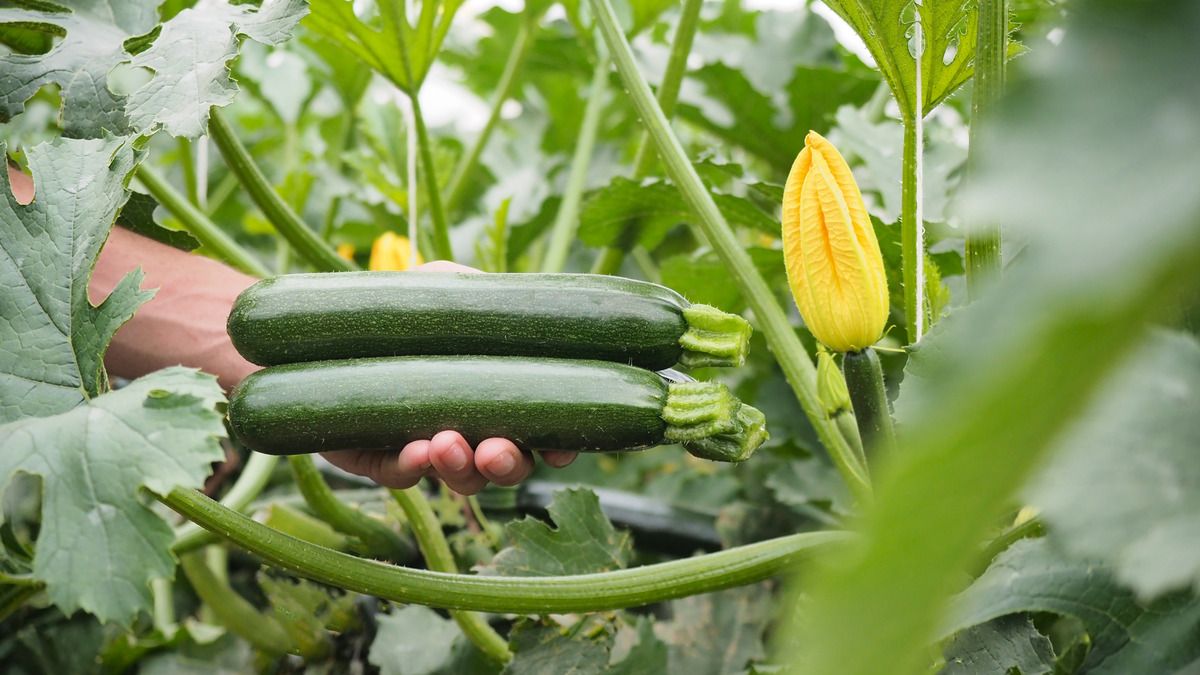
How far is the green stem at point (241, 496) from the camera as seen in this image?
1469 mm

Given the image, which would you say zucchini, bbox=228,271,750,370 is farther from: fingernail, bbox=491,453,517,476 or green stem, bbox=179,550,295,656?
green stem, bbox=179,550,295,656

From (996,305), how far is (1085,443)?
201 millimetres

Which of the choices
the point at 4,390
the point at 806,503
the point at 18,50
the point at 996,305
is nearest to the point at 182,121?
the point at 4,390

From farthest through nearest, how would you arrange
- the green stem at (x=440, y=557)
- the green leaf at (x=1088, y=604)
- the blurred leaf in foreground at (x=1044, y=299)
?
the green stem at (x=440, y=557)
the green leaf at (x=1088, y=604)
the blurred leaf in foreground at (x=1044, y=299)

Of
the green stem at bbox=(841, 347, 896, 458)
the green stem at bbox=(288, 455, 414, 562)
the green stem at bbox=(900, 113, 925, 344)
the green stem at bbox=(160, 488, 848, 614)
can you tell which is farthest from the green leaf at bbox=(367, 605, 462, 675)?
the green stem at bbox=(900, 113, 925, 344)

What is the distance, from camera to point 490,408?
3.52 ft

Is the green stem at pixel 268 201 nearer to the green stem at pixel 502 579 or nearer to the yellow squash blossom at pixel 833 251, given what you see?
the green stem at pixel 502 579

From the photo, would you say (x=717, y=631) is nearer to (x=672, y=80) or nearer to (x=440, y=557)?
(x=440, y=557)

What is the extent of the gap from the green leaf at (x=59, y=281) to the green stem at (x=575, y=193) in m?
0.91

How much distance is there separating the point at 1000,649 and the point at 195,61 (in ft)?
3.46

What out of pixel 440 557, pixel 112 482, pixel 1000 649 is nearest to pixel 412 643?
pixel 440 557

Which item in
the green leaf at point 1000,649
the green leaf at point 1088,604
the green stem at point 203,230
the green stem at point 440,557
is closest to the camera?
the green leaf at point 1088,604

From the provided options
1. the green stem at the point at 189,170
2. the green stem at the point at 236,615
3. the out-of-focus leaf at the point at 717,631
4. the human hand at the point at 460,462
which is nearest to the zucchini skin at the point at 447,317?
the human hand at the point at 460,462

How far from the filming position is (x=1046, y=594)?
884 mm
